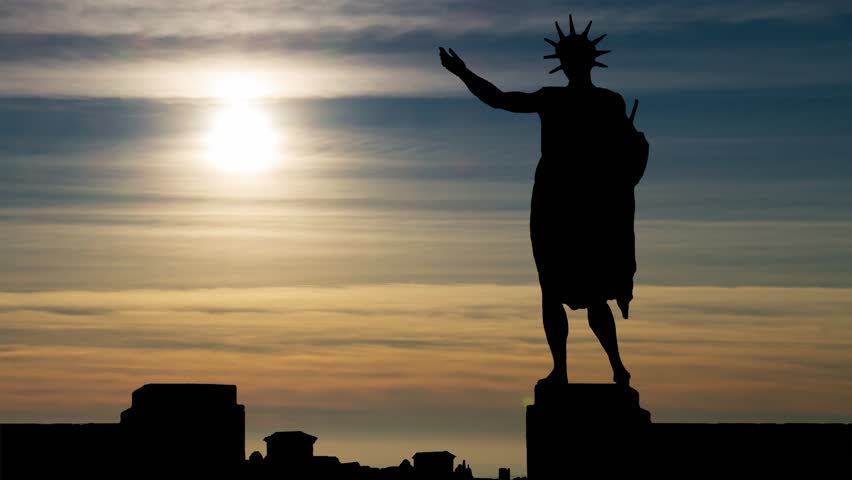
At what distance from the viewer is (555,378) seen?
17.6 meters

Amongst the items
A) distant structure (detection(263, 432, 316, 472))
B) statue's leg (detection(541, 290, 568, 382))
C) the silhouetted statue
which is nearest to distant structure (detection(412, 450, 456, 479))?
distant structure (detection(263, 432, 316, 472))

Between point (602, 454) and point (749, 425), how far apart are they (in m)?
1.73

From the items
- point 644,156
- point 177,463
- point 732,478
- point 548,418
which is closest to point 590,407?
point 548,418

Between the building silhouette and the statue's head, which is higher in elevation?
the statue's head

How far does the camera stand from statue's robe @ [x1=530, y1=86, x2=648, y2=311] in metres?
17.8

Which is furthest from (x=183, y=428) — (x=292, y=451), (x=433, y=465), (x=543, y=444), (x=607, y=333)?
(x=433, y=465)

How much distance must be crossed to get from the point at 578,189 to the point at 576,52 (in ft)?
5.53

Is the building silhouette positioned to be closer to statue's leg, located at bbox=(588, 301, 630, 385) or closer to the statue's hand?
statue's leg, located at bbox=(588, 301, 630, 385)

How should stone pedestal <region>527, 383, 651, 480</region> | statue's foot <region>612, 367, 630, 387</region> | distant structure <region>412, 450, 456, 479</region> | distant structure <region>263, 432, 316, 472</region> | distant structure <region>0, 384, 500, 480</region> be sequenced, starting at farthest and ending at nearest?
1. distant structure <region>412, 450, 456, 479</region>
2. distant structure <region>263, 432, 316, 472</region>
3. statue's foot <region>612, 367, 630, 387</region>
4. stone pedestal <region>527, 383, 651, 480</region>
5. distant structure <region>0, 384, 500, 480</region>

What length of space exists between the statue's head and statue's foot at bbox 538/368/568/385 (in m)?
3.65

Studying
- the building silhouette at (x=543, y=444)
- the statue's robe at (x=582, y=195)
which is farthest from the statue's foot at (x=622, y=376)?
the statue's robe at (x=582, y=195)

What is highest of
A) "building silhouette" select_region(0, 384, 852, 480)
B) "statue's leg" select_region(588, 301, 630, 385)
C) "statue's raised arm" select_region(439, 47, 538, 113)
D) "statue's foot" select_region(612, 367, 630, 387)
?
"statue's raised arm" select_region(439, 47, 538, 113)

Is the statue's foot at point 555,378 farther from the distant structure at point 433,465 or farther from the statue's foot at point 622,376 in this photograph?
the distant structure at point 433,465

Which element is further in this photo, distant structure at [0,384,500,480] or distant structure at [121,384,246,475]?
distant structure at [121,384,246,475]
